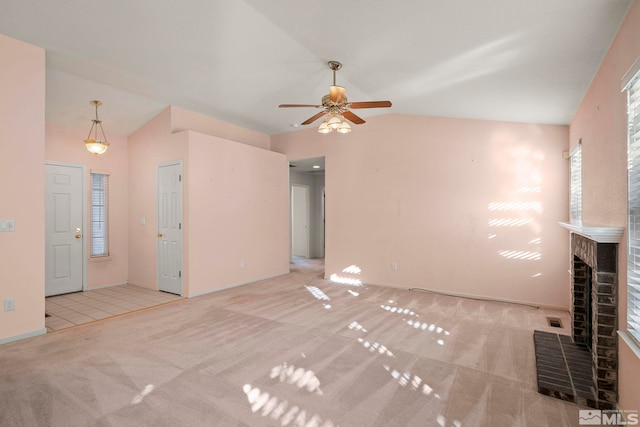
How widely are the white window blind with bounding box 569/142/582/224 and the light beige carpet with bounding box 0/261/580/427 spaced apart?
1361mm

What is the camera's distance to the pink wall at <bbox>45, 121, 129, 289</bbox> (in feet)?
17.4

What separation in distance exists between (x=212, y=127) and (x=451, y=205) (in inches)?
174

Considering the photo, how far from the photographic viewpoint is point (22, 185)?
11.0ft

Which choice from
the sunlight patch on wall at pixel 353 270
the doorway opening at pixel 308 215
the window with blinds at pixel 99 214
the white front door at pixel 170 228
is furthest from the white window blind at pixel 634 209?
the doorway opening at pixel 308 215

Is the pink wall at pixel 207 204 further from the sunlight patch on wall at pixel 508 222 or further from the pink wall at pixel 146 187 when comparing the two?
the sunlight patch on wall at pixel 508 222

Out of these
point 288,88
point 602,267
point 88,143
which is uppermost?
point 288,88

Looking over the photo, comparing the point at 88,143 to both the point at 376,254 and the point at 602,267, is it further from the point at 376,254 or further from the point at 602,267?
the point at 602,267

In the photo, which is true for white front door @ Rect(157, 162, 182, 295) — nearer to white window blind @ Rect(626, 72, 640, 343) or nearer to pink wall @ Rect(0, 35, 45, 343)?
pink wall @ Rect(0, 35, 45, 343)

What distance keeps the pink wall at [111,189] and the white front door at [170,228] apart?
3.54 ft

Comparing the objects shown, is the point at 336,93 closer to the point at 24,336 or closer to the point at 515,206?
the point at 515,206

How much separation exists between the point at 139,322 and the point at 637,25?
5146 millimetres

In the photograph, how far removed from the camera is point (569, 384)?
2426mm

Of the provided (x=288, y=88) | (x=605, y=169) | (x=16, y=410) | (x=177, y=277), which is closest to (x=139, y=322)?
(x=177, y=277)

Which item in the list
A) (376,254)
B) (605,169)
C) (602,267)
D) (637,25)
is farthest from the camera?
(376,254)
